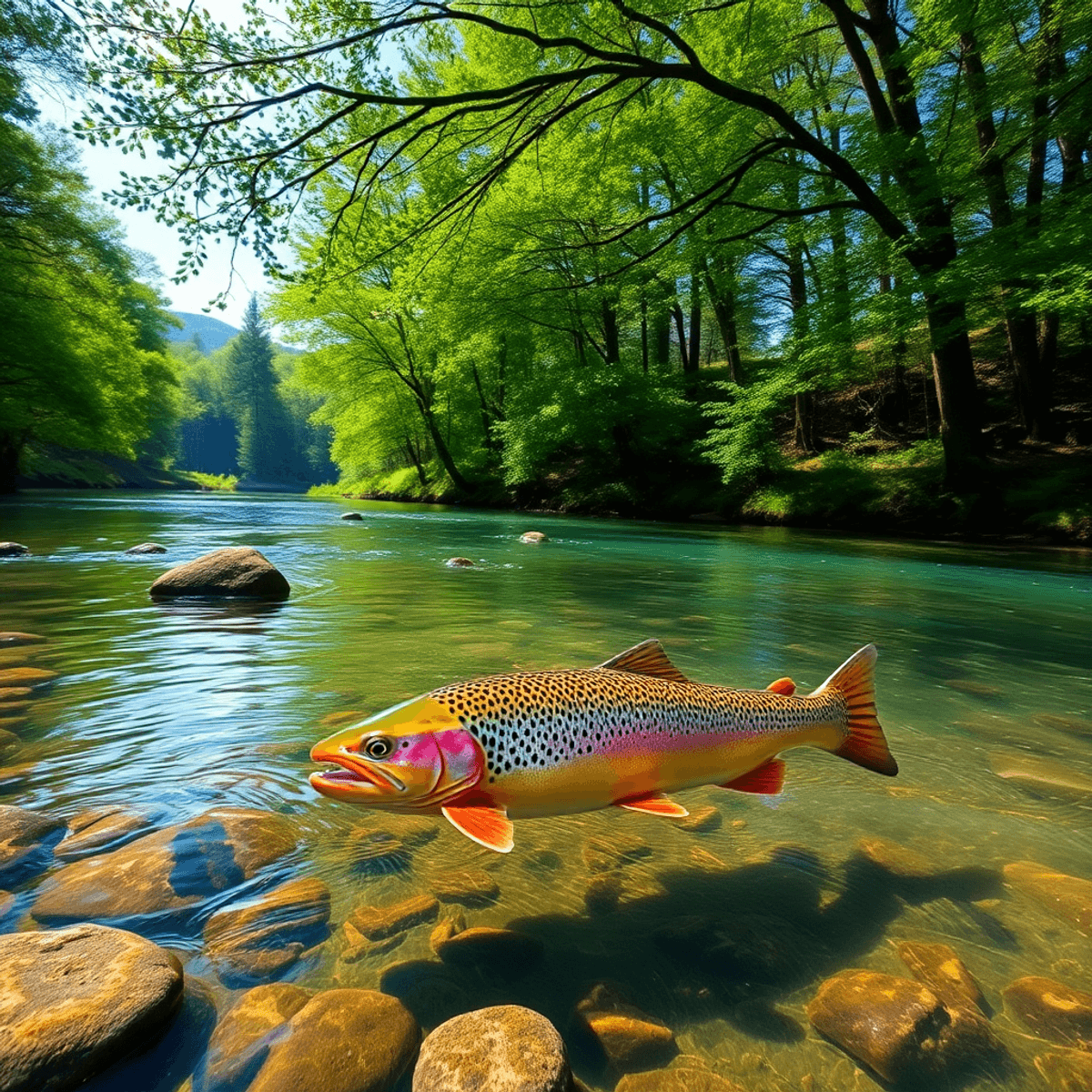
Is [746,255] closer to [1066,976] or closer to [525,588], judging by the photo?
[525,588]

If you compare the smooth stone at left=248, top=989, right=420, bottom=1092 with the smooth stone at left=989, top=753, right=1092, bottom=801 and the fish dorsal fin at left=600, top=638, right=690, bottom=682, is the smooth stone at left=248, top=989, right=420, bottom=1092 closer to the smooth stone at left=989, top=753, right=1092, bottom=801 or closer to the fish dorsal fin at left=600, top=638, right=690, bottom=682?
the fish dorsal fin at left=600, top=638, right=690, bottom=682

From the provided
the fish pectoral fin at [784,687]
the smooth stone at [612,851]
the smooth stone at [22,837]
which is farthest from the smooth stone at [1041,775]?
the smooth stone at [22,837]

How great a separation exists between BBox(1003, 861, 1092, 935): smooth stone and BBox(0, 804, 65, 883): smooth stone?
4.03 metres

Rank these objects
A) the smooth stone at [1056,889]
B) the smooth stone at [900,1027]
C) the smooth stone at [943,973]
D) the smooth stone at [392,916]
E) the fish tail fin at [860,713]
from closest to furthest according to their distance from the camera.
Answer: the smooth stone at [900,1027] < the smooth stone at [943,973] < the smooth stone at [392,916] < the smooth stone at [1056,889] < the fish tail fin at [860,713]

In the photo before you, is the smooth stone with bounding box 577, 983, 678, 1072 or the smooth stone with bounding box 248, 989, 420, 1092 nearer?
the smooth stone with bounding box 248, 989, 420, 1092

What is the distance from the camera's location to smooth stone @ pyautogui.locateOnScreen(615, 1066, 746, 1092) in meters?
1.67

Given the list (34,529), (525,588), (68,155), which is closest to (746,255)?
(525,588)

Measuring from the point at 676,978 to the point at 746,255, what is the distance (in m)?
28.6

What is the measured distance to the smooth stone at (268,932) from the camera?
2.04 m

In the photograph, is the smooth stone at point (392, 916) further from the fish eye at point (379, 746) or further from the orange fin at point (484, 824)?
the fish eye at point (379, 746)

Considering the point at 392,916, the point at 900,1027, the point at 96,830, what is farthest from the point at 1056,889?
the point at 96,830

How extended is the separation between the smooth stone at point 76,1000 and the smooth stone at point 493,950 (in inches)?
33.0

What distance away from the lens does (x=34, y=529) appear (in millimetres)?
16719

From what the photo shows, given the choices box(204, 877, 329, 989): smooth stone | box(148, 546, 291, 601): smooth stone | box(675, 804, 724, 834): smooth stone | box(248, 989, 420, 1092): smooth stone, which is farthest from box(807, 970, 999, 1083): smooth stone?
box(148, 546, 291, 601): smooth stone
